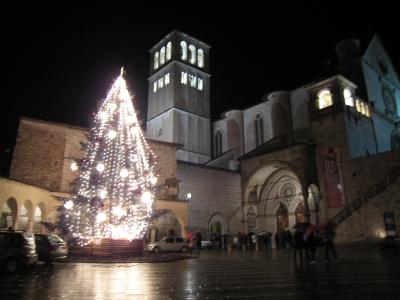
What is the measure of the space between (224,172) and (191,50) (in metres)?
21.6

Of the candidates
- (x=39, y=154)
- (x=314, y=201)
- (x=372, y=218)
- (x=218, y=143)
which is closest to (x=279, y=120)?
(x=218, y=143)

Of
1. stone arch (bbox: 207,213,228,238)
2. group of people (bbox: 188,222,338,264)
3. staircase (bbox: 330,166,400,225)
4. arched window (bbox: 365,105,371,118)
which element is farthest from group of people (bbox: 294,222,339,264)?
arched window (bbox: 365,105,371,118)

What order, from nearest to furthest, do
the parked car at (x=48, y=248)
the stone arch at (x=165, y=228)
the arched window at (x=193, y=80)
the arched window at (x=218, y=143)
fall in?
the parked car at (x=48, y=248) < the stone arch at (x=165, y=228) < the arched window at (x=218, y=143) < the arched window at (x=193, y=80)

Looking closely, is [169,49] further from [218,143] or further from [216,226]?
[216,226]

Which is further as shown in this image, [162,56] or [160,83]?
[162,56]

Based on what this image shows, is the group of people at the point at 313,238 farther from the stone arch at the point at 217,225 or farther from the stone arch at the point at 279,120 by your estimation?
the stone arch at the point at 279,120

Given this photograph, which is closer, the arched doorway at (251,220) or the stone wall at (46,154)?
the stone wall at (46,154)

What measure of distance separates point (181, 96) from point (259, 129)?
1038 centimetres

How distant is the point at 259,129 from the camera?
37469 millimetres

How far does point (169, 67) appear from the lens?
42.7 meters

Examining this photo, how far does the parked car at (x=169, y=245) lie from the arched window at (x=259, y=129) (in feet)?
59.4

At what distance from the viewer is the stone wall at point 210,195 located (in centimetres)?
2645

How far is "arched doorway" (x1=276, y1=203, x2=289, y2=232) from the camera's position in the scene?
29.5 meters

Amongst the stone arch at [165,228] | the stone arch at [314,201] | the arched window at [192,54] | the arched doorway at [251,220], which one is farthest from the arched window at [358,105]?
the arched window at [192,54]
